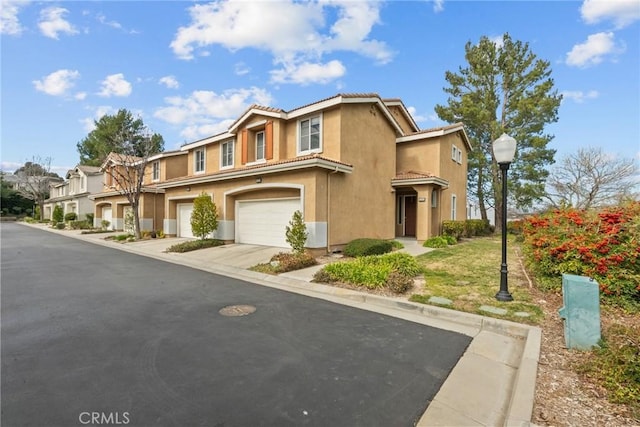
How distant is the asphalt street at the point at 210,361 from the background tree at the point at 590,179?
24.0m

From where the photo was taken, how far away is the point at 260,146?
16.3 metres

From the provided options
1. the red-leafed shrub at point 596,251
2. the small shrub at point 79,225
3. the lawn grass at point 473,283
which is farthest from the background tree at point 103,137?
the red-leafed shrub at point 596,251

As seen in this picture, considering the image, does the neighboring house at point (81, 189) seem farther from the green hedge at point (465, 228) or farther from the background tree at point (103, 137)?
the green hedge at point (465, 228)

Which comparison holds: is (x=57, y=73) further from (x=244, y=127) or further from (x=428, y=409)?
(x=428, y=409)

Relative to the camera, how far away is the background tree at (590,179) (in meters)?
21.5

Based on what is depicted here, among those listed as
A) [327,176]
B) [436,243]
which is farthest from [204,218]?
[436,243]

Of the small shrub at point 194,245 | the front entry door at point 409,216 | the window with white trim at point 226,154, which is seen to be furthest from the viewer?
the front entry door at point 409,216

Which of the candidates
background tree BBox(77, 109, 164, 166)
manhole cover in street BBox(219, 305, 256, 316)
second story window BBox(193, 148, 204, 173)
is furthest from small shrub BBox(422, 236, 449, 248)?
background tree BBox(77, 109, 164, 166)

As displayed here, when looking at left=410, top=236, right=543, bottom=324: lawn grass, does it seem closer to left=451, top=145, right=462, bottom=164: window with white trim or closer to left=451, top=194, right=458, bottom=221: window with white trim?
left=451, top=194, right=458, bottom=221: window with white trim

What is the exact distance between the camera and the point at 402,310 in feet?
19.5

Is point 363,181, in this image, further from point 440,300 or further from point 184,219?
point 184,219

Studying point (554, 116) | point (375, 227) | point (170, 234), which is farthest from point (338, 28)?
point (554, 116)

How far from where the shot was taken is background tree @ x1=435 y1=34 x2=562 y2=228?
2225cm

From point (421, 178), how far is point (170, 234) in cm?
1572
